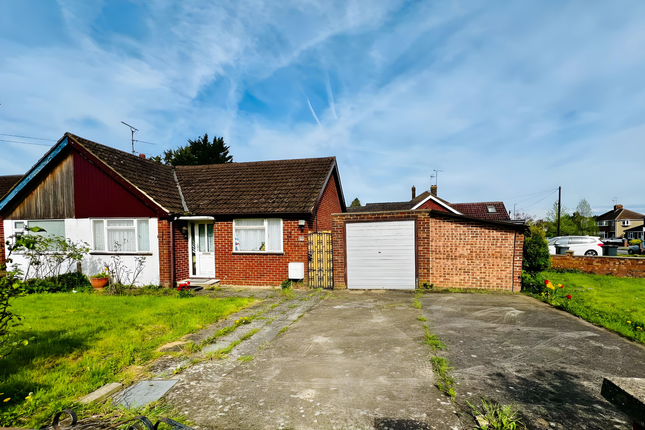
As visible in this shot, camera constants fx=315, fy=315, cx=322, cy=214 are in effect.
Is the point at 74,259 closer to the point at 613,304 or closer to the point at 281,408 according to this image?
the point at 281,408

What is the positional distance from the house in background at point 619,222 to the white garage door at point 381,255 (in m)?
77.8

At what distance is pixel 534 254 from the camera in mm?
10906

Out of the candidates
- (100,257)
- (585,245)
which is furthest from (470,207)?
(100,257)

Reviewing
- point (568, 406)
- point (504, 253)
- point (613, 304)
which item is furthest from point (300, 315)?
point (613, 304)

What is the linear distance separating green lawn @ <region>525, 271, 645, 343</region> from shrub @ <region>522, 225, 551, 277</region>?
665 millimetres

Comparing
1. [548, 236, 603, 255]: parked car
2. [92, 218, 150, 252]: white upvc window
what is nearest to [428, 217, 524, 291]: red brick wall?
[92, 218, 150, 252]: white upvc window

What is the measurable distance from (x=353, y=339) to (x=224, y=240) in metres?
7.88

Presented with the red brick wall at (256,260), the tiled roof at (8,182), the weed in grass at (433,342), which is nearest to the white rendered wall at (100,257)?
the red brick wall at (256,260)

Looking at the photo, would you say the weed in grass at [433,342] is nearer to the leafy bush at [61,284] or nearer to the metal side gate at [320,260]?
the metal side gate at [320,260]

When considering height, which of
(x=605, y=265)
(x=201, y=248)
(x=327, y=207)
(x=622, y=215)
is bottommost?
(x=622, y=215)

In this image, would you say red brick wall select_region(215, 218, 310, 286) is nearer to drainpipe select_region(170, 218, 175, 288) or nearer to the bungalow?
the bungalow

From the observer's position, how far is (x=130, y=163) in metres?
13.5

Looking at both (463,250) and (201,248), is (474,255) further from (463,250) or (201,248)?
(201,248)

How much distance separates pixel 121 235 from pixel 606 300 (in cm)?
1652
